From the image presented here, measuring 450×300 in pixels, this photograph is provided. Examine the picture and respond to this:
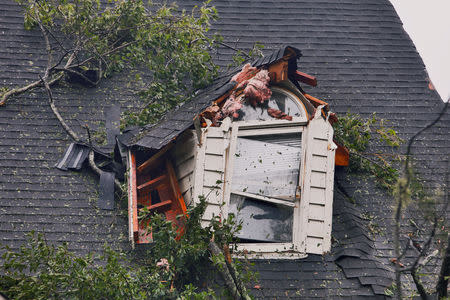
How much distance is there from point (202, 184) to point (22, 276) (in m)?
1.72

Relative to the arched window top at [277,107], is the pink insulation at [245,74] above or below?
above

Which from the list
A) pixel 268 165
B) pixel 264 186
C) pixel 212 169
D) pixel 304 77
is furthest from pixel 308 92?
pixel 212 169

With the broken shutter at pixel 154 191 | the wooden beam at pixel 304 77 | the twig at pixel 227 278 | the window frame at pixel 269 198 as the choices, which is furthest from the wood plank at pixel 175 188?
the wooden beam at pixel 304 77

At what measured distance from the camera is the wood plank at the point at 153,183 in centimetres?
539

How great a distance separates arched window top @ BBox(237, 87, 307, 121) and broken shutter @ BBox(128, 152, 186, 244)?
3.08 feet

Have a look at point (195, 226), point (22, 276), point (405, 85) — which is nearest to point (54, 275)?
point (22, 276)

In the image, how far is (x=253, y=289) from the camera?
190 inches

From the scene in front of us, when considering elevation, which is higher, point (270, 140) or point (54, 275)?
point (270, 140)

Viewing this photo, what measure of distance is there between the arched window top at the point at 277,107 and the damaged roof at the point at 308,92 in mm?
334

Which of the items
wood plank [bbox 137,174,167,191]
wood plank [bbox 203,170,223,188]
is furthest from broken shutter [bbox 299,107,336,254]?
wood plank [bbox 137,174,167,191]

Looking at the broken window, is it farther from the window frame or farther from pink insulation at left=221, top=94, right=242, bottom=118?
pink insulation at left=221, top=94, right=242, bottom=118

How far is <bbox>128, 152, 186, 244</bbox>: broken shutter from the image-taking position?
5.17 meters

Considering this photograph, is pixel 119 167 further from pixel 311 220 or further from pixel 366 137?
pixel 366 137

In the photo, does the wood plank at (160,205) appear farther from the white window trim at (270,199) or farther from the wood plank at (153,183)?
the white window trim at (270,199)
